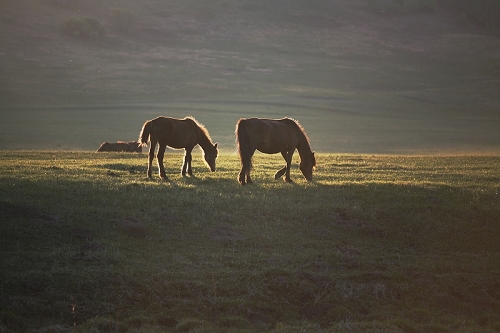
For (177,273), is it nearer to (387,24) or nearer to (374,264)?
(374,264)

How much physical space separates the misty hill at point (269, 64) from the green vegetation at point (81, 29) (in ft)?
3.37

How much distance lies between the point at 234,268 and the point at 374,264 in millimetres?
2462

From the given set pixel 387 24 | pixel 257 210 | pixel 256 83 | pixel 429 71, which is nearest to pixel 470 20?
pixel 387 24

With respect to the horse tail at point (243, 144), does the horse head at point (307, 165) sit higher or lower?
lower

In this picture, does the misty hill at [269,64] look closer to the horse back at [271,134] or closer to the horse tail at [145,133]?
the horse tail at [145,133]

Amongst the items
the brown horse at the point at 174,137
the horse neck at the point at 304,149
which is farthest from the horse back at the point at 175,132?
the horse neck at the point at 304,149

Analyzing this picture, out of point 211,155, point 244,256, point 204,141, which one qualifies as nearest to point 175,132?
point 204,141

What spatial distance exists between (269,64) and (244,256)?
102 m

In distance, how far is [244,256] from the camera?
10477mm

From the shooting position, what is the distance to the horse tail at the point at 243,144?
1614 centimetres

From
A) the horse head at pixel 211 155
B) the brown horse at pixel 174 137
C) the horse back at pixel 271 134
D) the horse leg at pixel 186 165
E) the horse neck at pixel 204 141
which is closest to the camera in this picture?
the horse back at pixel 271 134

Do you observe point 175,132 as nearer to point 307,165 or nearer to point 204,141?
point 204,141

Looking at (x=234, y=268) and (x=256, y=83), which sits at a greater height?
(x=256, y=83)

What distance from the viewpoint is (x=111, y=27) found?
130875 millimetres
